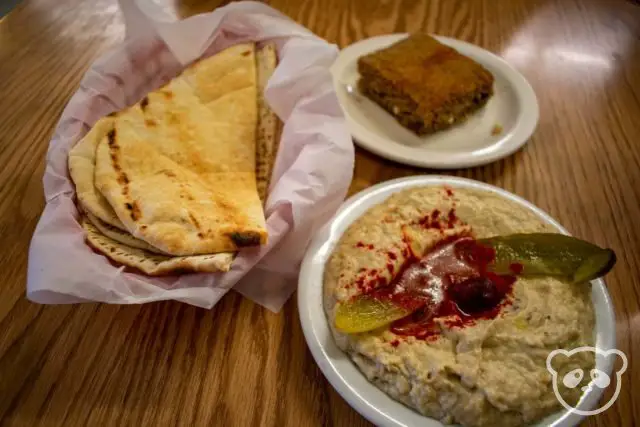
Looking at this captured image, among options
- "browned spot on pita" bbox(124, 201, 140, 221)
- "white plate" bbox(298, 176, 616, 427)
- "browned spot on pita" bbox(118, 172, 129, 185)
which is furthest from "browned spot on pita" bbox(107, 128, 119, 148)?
"white plate" bbox(298, 176, 616, 427)

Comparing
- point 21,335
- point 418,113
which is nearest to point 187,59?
point 418,113

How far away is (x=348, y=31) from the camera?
2.05 metres

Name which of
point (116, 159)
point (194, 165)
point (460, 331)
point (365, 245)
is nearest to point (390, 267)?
point (365, 245)

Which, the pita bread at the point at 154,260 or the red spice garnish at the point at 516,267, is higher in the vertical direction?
the pita bread at the point at 154,260

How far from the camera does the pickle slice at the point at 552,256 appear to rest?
1057 mm

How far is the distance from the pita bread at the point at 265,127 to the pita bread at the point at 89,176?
1.19ft

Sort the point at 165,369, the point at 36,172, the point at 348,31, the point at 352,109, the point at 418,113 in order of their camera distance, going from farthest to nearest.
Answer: the point at 348,31 < the point at 352,109 < the point at 418,113 < the point at 36,172 < the point at 165,369

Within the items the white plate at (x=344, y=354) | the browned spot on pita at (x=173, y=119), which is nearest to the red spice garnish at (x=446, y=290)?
the white plate at (x=344, y=354)

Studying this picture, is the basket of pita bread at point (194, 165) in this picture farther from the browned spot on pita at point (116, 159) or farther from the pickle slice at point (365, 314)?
the pickle slice at point (365, 314)

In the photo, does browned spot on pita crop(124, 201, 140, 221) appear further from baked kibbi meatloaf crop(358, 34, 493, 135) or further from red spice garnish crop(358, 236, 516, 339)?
baked kibbi meatloaf crop(358, 34, 493, 135)

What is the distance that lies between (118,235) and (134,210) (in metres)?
0.07

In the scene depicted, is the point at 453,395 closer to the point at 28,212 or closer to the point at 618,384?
the point at 618,384

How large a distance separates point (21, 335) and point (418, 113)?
3.87ft

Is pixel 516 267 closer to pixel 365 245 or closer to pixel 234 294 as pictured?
pixel 365 245
